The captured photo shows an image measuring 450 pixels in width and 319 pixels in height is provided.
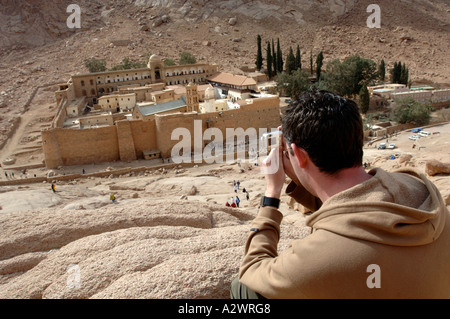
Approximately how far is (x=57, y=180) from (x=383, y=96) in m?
27.3

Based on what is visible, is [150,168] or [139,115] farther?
[139,115]

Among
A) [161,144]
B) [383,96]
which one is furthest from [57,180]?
[383,96]

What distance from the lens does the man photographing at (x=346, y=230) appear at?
1.47m

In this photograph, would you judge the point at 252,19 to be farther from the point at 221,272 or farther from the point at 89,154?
the point at 221,272

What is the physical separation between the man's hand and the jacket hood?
1.09 feet

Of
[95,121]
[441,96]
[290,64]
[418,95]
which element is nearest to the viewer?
[95,121]

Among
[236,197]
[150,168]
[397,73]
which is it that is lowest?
[150,168]

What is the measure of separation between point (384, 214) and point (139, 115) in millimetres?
23453

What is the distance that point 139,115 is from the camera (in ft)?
78.7

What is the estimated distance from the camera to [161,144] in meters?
22.2

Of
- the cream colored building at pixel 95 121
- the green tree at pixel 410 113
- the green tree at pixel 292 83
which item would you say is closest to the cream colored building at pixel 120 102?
the cream colored building at pixel 95 121

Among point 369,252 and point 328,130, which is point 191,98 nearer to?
point 328,130

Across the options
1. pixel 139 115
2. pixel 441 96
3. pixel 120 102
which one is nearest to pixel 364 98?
pixel 441 96

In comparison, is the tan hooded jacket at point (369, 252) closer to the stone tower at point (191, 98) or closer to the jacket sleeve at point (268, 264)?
the jacket sleeve at point (268, 264)
